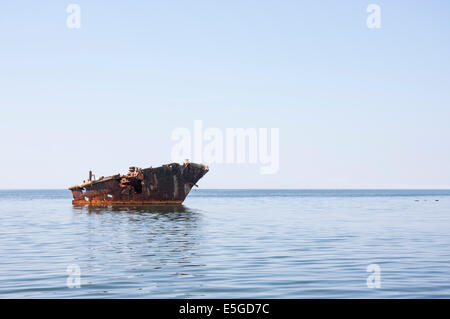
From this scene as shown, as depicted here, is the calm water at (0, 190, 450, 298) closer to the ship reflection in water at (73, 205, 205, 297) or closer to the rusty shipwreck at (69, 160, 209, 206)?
the ship reflection in water at (73, 205, 205, 297)

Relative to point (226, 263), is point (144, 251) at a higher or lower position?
lower

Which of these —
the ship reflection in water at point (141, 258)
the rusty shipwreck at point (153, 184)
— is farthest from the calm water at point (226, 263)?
the rusty shipwreck at point (153, 184)

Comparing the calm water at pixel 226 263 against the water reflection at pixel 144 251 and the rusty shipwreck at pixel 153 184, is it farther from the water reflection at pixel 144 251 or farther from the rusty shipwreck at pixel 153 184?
the rusty shipwreck at pixel 153 184

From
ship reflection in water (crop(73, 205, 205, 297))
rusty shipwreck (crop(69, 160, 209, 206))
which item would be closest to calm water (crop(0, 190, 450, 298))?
ship reflection in water (crop(73, 205, 205, 297))

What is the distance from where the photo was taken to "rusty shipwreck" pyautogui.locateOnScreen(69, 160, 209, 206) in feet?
205

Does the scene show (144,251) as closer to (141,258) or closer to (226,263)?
(141,258)

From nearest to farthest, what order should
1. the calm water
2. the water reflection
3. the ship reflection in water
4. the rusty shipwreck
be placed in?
the calm water, the ship reflection in water, the water reflection, the rusty shipwreck

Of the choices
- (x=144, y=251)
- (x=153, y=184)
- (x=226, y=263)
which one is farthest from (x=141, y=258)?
(x=153, y=184)

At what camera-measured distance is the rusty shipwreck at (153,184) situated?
62438 millimetres

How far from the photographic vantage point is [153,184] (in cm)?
6319

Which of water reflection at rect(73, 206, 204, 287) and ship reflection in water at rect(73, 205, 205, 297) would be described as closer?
ship reflection in water at rect(73, 205, 205, 297)

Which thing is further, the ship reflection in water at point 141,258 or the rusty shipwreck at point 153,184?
the rusty shipwreck at point 153,184

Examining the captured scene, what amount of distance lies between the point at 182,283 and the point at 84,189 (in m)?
A: 59.2
